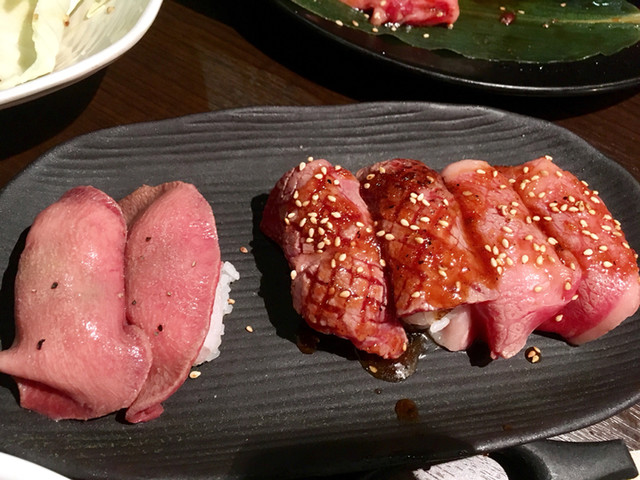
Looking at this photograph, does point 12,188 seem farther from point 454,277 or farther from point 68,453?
point 454,277

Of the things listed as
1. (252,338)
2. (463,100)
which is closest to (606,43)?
(463,100)

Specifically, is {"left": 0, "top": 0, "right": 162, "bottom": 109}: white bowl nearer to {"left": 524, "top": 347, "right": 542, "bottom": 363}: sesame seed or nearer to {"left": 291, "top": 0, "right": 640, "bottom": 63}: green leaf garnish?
{"left": 291, "top": 0, "right": 640, "bottom": 63}: green leaf garnish

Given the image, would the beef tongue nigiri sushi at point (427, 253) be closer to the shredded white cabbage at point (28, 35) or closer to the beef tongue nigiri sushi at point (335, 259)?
the beef tongue nigiri sushi at point (335, 259)

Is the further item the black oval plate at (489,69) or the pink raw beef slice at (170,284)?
the black oval plate at (489,69)

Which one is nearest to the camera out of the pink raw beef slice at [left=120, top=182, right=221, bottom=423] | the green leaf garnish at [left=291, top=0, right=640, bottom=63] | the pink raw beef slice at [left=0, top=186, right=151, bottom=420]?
the pink raw beef slice at [left=0, top=186, right=151, bottom=420]

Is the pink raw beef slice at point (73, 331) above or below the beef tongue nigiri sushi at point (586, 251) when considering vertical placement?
below

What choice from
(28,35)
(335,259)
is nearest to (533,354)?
(335,259)

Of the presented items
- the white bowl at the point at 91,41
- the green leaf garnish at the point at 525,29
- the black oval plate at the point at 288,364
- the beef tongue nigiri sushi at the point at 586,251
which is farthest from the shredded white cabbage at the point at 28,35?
the beef tongue nigiri sushi at the point at 586,251

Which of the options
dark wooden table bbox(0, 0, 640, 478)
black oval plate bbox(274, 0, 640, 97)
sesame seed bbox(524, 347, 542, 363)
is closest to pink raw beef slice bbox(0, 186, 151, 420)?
dark wooden table bbox(0, 0, 640, 478)
